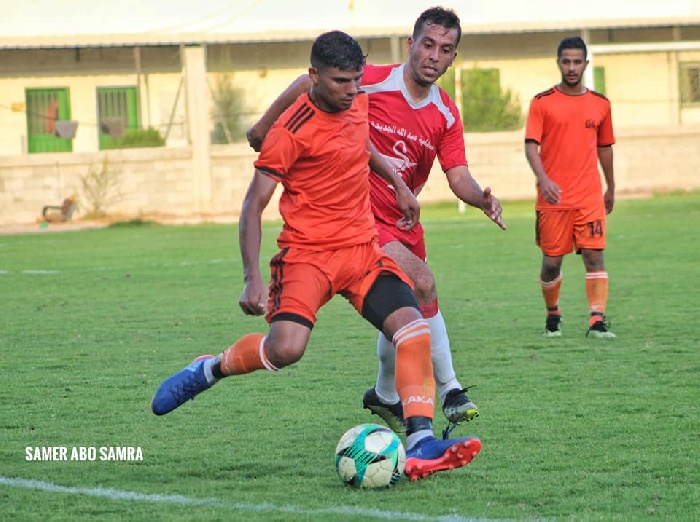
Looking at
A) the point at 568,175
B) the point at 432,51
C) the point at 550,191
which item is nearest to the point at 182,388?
the point at 432,51

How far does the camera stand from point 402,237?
6.89 m

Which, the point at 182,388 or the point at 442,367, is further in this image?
the point at 442,367

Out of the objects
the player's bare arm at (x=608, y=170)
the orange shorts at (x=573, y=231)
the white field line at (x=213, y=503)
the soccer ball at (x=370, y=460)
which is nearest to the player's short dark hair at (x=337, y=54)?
the soccer ball at (x=370, y=460)

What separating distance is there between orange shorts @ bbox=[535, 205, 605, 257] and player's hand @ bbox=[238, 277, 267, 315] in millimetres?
5339

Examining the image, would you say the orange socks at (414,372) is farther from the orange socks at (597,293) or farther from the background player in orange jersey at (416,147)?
the orange socks at (597,293)

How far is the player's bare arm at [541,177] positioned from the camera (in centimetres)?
1021

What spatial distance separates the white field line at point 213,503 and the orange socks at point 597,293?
553 cm

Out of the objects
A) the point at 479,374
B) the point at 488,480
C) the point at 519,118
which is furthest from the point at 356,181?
the point at 519,118

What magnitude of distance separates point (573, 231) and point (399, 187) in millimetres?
4617

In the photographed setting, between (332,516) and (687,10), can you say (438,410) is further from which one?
(687,10)

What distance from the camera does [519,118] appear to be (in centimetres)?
3472

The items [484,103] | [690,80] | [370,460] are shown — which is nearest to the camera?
[370,460]

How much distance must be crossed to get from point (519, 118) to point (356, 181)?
29.2m

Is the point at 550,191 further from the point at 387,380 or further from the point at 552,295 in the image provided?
the point at 387,380
